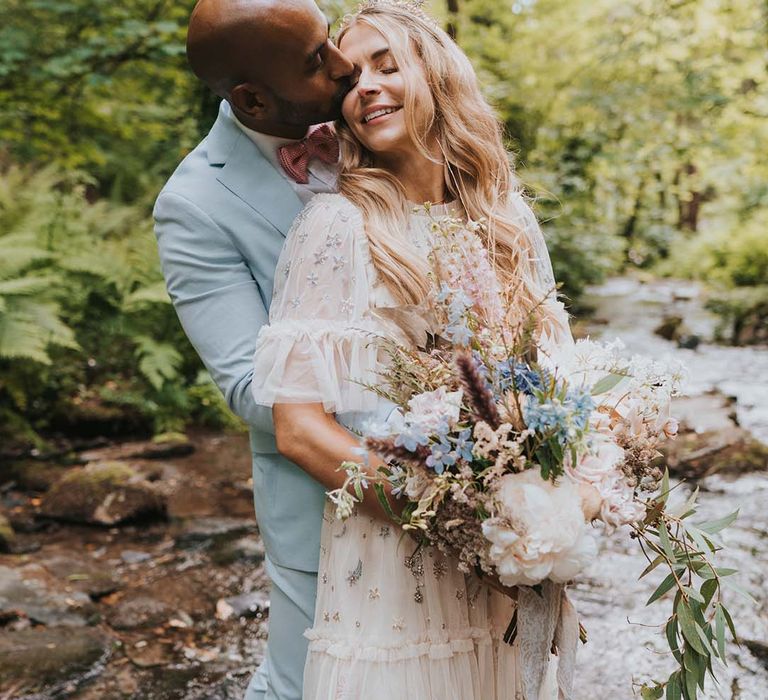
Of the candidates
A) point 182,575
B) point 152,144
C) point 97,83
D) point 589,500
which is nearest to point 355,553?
point 589,500

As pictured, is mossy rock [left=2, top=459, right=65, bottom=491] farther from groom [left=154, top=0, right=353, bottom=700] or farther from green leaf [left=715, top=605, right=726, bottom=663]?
green leaf [left=715, top=605, right=726, bottom=663]

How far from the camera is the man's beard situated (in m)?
1.89

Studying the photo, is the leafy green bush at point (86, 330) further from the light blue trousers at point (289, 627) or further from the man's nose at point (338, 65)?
the man's nose at point (338, 65)

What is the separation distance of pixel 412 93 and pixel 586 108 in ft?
30.7

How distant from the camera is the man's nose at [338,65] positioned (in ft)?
6.08

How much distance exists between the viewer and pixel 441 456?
1348mm

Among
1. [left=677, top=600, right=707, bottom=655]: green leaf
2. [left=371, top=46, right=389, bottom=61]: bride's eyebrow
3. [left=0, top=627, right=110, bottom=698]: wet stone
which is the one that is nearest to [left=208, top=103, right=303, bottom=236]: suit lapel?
[left=371, top=46, right=389, bottom=61]: bride's eyebrow

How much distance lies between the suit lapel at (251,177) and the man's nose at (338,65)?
0.89ft

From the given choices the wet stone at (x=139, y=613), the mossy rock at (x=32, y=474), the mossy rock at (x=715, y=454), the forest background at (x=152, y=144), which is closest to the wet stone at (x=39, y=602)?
the wet stone at (x=139, y=613)

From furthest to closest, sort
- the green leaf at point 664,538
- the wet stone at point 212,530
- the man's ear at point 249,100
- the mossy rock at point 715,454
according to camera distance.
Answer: the mossy rock at point 715,454
the wet stone at point 212,530
the man's ear at point 249,100
the green leaf at point 664,538

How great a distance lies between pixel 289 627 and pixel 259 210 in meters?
1.00

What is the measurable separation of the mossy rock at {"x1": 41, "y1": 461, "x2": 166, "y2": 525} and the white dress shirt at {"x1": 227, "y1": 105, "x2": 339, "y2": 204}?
3485mm

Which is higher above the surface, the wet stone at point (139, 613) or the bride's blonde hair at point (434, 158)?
the bride's blonde hair at point (434, 158)

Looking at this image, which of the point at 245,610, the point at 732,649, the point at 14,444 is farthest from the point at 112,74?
the point at 732,649
